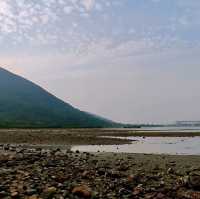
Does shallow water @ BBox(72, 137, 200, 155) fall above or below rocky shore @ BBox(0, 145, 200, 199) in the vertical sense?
above

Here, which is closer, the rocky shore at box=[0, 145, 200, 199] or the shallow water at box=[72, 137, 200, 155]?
the rocky shore at box=[0, 145, 200, 199]

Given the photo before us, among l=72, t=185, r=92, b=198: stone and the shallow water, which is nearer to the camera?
l=72, t=185, r=92, b=198: stone

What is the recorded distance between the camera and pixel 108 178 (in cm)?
1809

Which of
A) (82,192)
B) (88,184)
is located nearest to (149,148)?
(88,184)

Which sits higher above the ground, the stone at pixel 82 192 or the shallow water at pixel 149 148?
the shallow water at pixel 149 148

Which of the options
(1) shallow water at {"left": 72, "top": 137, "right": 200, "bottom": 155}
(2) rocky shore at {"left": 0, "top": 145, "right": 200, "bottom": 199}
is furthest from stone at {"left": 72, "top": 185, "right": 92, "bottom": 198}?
(1) shallow water at {"left": 72, "top": 137, "right": 200, "bottom": 155}

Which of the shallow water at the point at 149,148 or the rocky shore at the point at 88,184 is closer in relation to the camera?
the rocky shore at the point at 88,184

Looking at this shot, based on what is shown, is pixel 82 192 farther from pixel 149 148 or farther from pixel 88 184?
pixel 149 148

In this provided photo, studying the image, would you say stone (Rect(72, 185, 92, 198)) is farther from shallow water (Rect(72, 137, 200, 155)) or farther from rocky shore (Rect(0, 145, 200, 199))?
shallow water (Rect(72, 137, 200, 155))

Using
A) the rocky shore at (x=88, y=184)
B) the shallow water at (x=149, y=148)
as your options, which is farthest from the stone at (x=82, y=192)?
the shallow water at (x=149, y=148)

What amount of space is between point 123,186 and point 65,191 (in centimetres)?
280

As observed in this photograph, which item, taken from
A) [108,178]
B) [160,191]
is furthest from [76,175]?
[160,191]

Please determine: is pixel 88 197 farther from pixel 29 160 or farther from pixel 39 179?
pixel 29 160

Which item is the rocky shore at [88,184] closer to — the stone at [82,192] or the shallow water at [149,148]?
the stone at [82,192]
